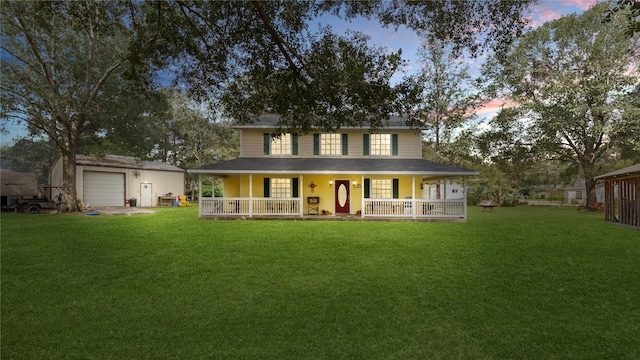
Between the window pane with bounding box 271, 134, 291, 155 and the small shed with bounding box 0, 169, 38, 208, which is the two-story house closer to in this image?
the window pane with bounding box 271, 134, 291, 155

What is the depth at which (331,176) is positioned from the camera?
1864cm

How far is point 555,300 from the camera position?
5.56 metres

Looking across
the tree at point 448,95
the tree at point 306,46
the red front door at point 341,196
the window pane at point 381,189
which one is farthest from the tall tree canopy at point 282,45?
the tree at point 448,95

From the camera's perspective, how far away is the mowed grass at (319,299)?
13.1ft

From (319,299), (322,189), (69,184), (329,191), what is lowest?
(319,299)

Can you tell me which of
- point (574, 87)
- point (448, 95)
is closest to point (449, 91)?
point (448, 95)

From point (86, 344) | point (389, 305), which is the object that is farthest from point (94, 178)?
point (389, 305)

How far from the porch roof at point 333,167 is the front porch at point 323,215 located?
1.53 metres

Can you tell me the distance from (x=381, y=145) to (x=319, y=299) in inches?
597

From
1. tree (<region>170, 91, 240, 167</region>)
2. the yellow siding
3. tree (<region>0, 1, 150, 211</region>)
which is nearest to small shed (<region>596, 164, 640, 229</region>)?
the yellow siding

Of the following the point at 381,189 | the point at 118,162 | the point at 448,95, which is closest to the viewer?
the point at 381,189

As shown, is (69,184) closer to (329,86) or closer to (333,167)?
(333,167)

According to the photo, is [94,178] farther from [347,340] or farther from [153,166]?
[347,340]

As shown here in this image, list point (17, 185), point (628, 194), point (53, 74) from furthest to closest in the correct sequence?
point (17, 185), point (53, 74), point (628, 194)
